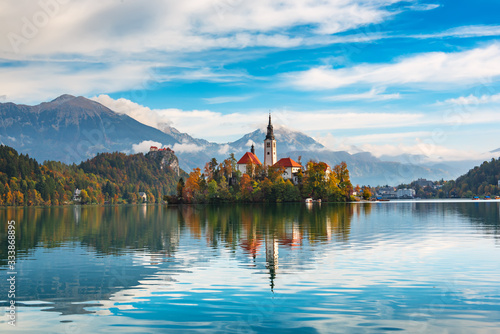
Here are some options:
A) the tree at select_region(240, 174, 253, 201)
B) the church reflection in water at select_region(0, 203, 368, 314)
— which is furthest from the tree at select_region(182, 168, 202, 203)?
the church reflection in water at select_region(0, 203, 368, 314)

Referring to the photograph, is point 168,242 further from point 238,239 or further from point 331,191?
point 331,191

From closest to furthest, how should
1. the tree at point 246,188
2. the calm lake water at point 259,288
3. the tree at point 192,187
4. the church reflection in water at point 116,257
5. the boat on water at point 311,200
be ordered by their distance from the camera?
the calm lake water at point 259,288, the church reflection in water at point 116,257, the boat on water at point 311,200, the tree at point 246,188, the tree at point 192,187

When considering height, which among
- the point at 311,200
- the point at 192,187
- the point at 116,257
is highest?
the point at 192,187

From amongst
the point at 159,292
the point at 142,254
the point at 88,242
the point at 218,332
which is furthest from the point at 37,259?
the point at 218,332

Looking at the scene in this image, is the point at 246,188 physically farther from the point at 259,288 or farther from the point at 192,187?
the point at 259,288

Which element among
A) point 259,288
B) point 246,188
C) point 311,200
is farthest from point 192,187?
point 259,288

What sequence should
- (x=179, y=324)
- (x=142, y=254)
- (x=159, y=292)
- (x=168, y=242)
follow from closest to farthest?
(x=179, y=324)
(x=159, y=292)
(x=142, y=254)
(x=168, y=242)

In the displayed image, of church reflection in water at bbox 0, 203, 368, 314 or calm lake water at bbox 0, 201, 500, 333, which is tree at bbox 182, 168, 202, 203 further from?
calm lake water at bbox 0, 201, 500, 333

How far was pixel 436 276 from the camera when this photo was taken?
23.0 metres

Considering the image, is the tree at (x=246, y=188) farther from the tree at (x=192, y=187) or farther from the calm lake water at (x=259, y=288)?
the calm lake water at (x=259, y=288)

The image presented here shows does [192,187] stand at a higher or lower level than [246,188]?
higher

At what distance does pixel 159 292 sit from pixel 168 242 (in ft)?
67.0

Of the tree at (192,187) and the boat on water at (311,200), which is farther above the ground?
the tree at (192,187)

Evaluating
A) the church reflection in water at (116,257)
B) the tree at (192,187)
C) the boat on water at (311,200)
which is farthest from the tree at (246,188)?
the church reflection in water at (116,257)
